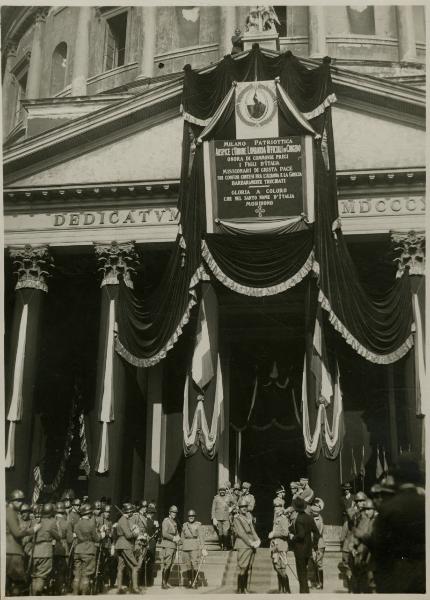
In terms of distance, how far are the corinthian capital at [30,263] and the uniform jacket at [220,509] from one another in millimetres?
6569

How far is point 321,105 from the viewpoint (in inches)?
623

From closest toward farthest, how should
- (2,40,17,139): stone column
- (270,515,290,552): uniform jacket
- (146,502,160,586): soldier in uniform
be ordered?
(270,515,290,552): uniform jacket → (146,502,160,586): soldier in uniform → (2,40,17,139): stone column

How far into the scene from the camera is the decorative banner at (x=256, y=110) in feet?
51.2

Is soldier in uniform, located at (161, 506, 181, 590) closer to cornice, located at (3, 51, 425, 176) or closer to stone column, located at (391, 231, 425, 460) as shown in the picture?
stone column, located at (391, 231, 425, 460)

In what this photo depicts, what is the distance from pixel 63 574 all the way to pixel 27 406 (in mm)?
5305

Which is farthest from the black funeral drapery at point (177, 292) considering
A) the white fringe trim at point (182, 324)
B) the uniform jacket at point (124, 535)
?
the uniform jacket at point (124, 535)

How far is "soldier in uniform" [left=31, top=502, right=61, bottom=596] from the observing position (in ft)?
36.4

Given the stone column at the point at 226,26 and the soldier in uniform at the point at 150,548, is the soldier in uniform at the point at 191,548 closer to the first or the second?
the soldier in uniform at the point at 150,548

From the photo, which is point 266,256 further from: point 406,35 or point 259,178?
point 406,35

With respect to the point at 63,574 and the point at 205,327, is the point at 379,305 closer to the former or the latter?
the point at 205,327

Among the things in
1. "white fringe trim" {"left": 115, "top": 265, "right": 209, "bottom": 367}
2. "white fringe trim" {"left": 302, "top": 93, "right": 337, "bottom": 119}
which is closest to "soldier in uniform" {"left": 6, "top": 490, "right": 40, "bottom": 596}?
"white fringe trim" {"left": 115, "top": 265, "right": 209, "bottom": 367}

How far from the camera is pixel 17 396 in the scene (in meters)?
16.6

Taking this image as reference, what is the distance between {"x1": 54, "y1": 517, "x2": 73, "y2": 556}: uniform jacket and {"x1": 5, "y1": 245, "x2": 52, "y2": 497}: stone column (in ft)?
13.3

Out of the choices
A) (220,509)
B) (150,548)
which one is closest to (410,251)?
(220,509)
